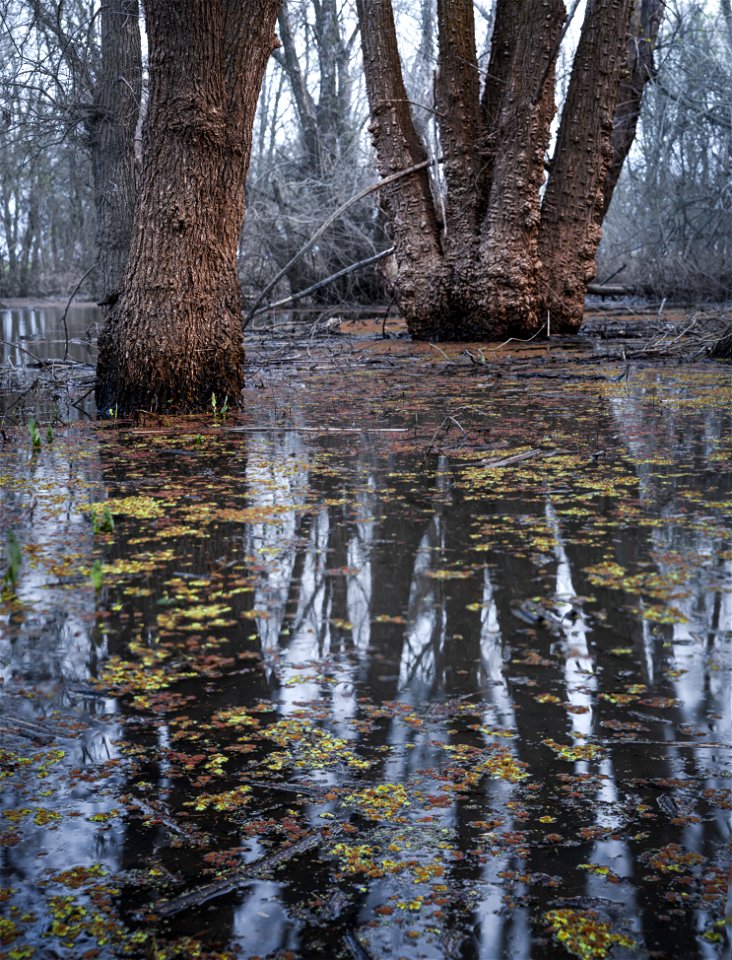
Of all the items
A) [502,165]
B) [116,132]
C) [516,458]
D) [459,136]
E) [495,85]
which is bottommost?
[516,458]

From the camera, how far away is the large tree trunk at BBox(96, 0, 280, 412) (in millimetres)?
6254

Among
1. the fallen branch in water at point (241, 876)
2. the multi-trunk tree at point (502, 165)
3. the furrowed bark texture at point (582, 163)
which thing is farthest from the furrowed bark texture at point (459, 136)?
the fallen branch in water at point (241, 876)

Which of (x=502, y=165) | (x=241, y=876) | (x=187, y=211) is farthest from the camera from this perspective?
(x=502, y=165)

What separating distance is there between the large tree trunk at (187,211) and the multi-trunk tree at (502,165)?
456cm

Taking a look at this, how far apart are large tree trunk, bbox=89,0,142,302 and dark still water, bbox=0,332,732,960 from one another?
7.75 metres

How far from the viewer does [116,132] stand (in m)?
12.1

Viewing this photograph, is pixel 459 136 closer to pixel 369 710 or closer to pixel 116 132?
pixel 116 132

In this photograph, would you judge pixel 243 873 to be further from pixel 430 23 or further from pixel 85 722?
pixel 430 23

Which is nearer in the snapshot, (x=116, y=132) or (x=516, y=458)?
(x=516, y=458)

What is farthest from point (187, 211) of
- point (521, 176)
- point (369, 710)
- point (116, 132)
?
point (116, 132)

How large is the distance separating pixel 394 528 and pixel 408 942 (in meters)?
2.33

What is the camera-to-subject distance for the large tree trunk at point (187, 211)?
20.5 ft

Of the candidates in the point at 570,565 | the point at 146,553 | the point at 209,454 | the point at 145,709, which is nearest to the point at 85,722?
the point at 145,709

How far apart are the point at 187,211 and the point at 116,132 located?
6.47 metres
